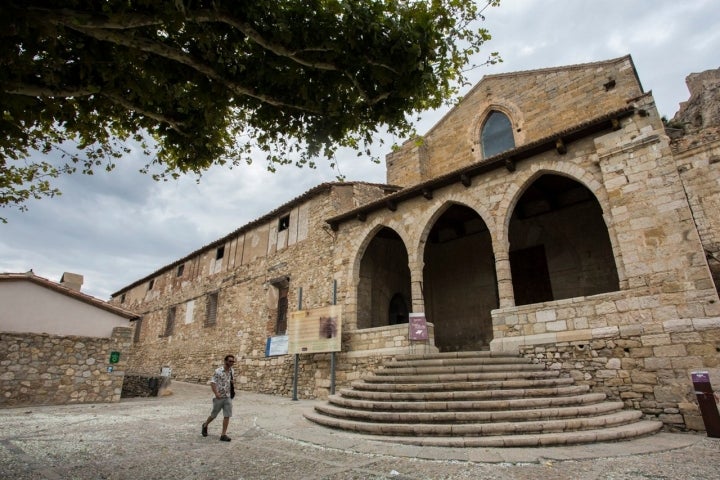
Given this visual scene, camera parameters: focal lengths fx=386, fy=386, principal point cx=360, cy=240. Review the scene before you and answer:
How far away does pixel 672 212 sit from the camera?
6.91m

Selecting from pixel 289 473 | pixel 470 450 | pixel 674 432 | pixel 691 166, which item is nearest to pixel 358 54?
pixel 289 473

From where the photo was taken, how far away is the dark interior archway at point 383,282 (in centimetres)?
1214

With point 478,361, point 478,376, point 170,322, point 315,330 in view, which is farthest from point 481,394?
point 170,322

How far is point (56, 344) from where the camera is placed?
966 centimetres

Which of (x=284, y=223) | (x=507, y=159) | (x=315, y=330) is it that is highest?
(x=284, y=223)

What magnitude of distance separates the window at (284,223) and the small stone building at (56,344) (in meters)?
5.94

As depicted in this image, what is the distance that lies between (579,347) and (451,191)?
15.5ft

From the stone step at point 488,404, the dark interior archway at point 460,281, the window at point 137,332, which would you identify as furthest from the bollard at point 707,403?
the window at point 137,332

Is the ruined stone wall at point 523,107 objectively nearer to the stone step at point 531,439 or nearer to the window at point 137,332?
the stone step at point 531,439

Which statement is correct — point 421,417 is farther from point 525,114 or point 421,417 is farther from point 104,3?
point 525,114

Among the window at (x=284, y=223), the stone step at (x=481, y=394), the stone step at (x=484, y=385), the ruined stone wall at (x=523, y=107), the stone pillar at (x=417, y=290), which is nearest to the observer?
the stone step at (x=481, y=394)

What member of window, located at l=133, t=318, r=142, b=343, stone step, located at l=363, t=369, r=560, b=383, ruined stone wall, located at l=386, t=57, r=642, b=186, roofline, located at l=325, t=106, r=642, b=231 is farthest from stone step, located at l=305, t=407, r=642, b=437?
window, located at l=133, t=318, r=142, b=343

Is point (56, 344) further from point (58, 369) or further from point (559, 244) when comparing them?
point (559, 244)

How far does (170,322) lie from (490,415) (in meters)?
18.6
